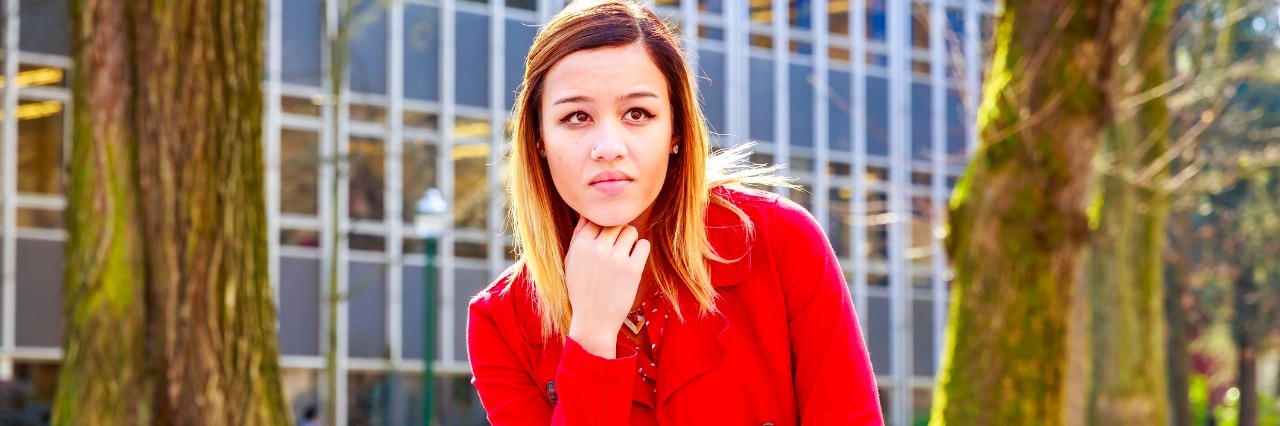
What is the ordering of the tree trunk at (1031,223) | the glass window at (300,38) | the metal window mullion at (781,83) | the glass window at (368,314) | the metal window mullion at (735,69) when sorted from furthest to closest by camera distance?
the metal window mullion at (781,83)
the metal window mullion at (735,69)
the glass window at (368,314)
the glass window at (300,38)
the tree trunk at (1031,223)

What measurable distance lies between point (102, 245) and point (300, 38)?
1748 cm

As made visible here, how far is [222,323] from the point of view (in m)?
9.19

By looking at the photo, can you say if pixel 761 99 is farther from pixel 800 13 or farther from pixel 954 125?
pixel 954 125

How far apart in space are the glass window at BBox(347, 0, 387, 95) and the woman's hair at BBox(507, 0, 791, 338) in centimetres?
2422

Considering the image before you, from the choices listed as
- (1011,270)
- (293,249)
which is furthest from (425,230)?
(1011,270)

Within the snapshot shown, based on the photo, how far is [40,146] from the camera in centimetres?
2436

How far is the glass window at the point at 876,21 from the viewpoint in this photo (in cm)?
3606

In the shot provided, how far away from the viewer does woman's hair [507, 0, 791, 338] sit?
2754 mm

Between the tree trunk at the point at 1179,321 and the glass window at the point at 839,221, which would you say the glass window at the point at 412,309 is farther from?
the tree trunk at the point at 1179,321

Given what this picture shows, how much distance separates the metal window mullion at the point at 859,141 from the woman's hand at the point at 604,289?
32539 mm

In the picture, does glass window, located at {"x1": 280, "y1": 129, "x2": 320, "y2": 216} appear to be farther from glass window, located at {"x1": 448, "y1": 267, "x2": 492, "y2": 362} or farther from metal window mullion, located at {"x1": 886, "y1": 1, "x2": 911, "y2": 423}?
metal window mullion, located at {"x1": 886, "y1": 1, "x2": 911, "y2": 423}

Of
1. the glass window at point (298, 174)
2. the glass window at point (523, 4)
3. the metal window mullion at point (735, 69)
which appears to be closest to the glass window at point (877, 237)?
the metal window mullion at point (735, 69)

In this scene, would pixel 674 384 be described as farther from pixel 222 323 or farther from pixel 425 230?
pixel 425 230

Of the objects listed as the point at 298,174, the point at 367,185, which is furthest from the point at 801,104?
the point at 298,174
